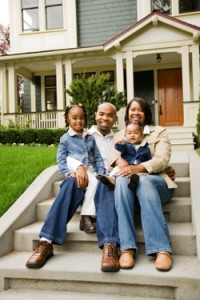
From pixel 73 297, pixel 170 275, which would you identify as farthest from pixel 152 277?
pixel 73 297

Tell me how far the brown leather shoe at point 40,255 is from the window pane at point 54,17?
1190cm

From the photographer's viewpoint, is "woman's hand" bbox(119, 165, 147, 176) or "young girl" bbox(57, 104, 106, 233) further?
"young girl" bbox(57, 104, 106, 233)

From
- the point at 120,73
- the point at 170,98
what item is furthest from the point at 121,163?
the point at 170,98

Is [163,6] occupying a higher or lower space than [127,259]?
higher

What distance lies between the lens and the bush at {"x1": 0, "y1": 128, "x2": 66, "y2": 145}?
10.2 metres

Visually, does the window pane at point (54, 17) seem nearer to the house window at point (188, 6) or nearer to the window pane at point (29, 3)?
the window pane at point (29, 3)

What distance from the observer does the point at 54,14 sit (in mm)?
13047

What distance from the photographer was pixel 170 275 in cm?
228

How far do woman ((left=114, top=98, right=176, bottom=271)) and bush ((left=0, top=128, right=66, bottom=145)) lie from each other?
7.18 metres

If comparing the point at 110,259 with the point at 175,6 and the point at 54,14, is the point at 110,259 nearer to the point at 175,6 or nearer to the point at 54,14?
the point at 175,6

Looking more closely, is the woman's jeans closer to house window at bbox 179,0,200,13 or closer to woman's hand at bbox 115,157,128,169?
woman's hand at bbox 115,157,128,169

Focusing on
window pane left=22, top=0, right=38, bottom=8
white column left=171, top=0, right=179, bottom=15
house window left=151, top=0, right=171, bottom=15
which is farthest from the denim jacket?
window pane left=22, top=0, right=38, bottom=8

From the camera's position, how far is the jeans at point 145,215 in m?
2.51

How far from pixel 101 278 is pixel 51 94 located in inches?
472
